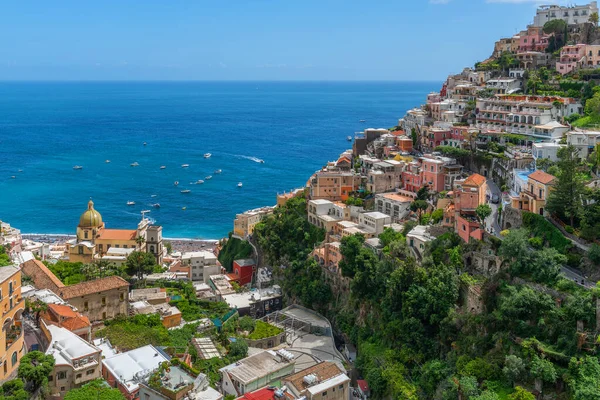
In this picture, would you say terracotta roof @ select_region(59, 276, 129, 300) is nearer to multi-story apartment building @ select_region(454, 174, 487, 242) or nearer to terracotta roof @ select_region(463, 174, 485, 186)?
multi-story apartment building @ select_region(454, 174, 487, 242)

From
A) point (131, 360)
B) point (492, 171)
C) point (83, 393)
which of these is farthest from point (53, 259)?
point (492, 171)

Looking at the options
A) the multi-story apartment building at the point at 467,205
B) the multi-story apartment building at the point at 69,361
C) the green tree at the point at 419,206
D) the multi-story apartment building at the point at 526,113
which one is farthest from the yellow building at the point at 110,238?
the multi-story apartment building at the point at 526,113

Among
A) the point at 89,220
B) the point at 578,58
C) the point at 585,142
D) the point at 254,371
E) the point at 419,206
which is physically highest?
the point at 578,58

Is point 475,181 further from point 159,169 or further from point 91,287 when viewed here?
point 159,169

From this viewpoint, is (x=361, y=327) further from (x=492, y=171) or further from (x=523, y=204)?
(x=492, y=171)

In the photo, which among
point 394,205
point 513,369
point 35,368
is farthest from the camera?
point 394,205

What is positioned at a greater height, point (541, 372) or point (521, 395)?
point (541, 372)

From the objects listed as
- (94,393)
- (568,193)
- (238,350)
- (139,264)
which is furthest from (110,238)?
(568,193)

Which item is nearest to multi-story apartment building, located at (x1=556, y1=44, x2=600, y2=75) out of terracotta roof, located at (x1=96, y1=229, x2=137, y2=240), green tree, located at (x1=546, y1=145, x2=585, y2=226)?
green tree, located at (x1=546, y1=145, x2=585, y2=226)
